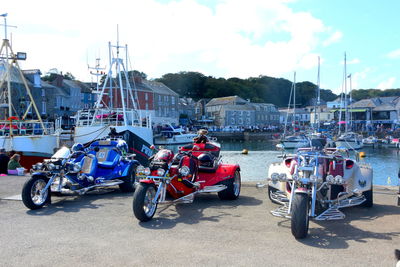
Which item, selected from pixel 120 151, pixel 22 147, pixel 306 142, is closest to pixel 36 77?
pixel 22 147

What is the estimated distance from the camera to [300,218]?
16.8 feet

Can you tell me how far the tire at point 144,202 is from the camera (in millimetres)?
6031

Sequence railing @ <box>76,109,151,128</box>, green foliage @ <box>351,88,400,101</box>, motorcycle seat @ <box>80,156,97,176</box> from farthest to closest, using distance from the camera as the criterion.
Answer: green foliage @ <box>351,88,400,101</box> < railing @ <box>76,109,151,128</box> < motorcycle seat @ <box>80,156,97,176</box>

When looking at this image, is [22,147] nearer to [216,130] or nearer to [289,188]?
[289,188]

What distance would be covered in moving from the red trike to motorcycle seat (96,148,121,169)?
6.34 feet

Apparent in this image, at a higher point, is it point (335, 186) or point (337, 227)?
point (335, 186)

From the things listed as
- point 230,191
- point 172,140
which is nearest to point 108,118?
point 230,191

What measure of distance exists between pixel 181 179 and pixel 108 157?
333cm

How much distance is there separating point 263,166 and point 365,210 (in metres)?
17.5

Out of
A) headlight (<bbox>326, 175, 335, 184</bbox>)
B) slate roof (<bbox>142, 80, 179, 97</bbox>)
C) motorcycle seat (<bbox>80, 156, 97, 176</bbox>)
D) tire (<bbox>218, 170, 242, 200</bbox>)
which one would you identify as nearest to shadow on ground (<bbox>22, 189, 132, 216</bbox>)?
motorcycle seat (<bbox>80, 156, 97, 176</bbox>)

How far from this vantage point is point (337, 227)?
587 centimetres

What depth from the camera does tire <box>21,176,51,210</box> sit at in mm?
7195

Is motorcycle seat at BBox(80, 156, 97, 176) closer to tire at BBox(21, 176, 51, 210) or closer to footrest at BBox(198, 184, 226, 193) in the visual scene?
tire at BBox(21, 176, 51, 210)

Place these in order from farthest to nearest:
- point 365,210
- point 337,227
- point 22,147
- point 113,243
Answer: point 22,147
point 365,210
point 337,227
point 113,243
